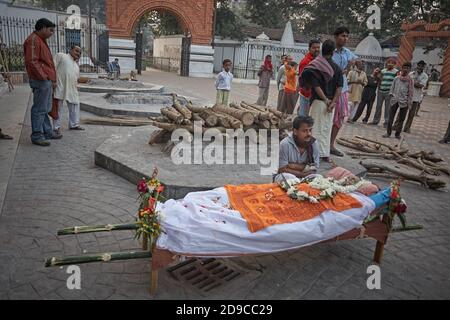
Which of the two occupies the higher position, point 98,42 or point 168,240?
point 98,42

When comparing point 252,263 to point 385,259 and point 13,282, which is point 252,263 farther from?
point 13,282

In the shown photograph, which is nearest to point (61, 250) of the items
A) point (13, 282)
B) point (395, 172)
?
point (13, 282)

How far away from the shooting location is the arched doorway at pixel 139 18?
23.0 m

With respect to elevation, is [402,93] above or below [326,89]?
below

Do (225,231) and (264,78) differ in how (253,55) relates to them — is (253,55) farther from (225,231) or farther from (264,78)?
(225,231)

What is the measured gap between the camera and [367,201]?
3.14 metres

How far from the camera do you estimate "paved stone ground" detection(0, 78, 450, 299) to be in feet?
9.16

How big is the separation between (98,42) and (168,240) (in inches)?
995

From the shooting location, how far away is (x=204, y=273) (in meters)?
3.05

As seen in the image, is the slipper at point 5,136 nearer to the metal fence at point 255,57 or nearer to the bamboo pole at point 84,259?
the bamboo pole at point 84,259

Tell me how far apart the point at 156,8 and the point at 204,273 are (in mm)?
23695

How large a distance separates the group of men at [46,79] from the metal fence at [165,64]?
23074 mm

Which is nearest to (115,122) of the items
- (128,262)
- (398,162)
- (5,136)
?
(5,136)
